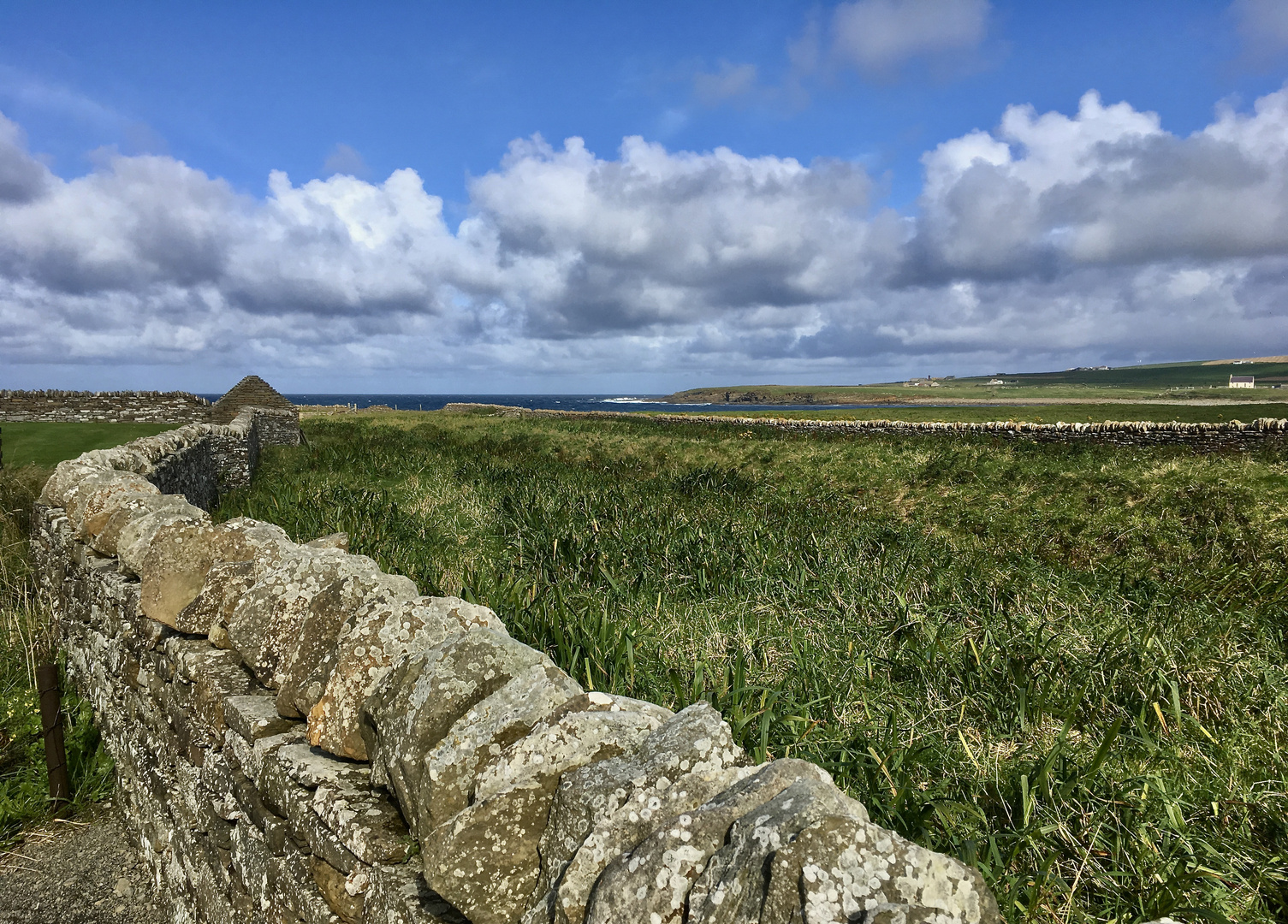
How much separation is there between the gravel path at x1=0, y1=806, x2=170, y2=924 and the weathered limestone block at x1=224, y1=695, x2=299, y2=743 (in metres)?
2.25

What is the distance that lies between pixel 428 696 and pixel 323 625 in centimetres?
91

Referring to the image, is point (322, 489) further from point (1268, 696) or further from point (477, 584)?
point (1268, 696)

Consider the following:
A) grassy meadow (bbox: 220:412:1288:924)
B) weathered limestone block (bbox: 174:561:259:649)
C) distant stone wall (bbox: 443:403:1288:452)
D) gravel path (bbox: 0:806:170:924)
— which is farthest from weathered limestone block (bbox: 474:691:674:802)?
distant stone wall (bbox: 443:403:1288:452)

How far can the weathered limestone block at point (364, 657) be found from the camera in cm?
238

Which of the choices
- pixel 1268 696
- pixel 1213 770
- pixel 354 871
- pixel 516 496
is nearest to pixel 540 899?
pixel 354 871

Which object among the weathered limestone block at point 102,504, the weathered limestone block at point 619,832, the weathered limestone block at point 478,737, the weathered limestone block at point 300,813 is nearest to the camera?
the weathered limestone block at point 619,832

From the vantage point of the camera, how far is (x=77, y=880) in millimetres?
4164

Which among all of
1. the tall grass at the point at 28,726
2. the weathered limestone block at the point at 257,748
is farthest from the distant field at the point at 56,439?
the weathered limestone block at the point at 257,748

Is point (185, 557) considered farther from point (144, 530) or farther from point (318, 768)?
point (318, 768)

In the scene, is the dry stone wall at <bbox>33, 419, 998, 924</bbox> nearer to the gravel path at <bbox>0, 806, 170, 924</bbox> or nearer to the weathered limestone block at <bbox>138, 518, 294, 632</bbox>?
the weathered limestone block at <bbox>138, 518, 294, 632</bbox>

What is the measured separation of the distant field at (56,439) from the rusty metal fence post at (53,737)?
11281mm

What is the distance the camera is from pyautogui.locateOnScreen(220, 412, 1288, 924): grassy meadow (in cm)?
297

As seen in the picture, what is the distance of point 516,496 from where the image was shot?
35.0 ft

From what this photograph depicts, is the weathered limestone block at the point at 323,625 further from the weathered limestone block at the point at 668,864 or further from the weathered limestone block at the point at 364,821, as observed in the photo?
the weathered limestone block at the point at 668,864
